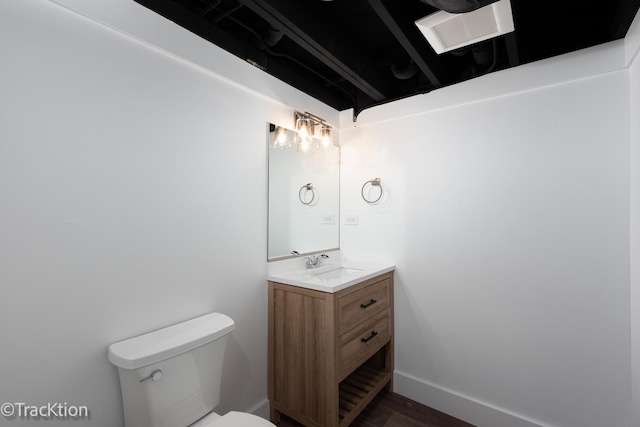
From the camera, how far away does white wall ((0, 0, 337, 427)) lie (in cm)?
100

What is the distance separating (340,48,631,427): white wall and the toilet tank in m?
1.46

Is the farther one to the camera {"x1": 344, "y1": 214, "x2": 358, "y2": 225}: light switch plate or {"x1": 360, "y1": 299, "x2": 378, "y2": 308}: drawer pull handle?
{"x1": 344, "y1": 214, "x2": 358, "y2": 225}: light switch plate

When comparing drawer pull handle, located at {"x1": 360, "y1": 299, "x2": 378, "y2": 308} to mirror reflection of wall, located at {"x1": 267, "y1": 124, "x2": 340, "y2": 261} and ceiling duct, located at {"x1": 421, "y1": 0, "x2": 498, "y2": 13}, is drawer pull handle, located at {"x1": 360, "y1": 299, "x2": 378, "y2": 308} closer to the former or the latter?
mirror reflection of wall, located at {"x1": 267, "y1": 124, "x2": 340, "y2": 261}

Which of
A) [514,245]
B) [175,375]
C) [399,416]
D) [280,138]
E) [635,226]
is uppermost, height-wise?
[280,138]

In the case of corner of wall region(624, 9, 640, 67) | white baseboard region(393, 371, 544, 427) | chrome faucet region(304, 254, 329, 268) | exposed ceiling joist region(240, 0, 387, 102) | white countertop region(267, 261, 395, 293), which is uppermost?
exposed ceiling joist region(240, 0, 387, 102)

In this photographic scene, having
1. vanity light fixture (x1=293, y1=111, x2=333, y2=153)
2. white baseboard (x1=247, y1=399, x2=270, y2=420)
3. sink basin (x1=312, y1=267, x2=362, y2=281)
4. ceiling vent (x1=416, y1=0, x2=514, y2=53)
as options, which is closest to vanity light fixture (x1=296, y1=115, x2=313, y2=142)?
vanity light fixture (x1=293, y1=111, x2=333, y2=153)

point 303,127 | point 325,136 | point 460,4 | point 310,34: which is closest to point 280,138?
point 303,127

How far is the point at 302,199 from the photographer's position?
2260mm

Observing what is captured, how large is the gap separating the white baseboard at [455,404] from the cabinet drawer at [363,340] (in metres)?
0.38

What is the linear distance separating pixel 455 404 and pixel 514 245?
3.89 ft

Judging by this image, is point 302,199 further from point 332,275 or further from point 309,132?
point 332,275

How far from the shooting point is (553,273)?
166 centimetres

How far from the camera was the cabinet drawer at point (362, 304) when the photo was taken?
1.70 m

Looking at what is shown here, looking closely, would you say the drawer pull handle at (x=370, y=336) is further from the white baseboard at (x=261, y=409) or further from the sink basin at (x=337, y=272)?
the white baseboard at (x=261, y=409)
